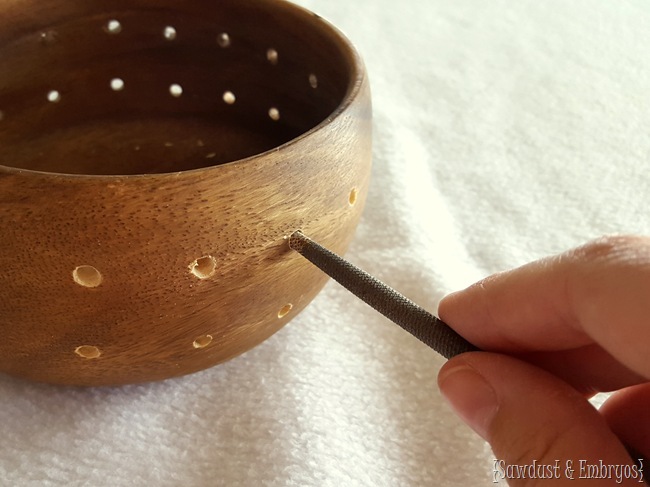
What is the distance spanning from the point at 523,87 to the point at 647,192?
0.60 feet

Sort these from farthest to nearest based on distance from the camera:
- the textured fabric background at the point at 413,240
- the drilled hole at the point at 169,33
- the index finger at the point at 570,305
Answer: the drilled hole at the point at 169,33, the textured fabric background at the point at 413,240, the index finger at the point at 570,305

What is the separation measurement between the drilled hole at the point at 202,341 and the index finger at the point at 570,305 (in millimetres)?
99

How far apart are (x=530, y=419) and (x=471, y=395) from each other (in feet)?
0.08

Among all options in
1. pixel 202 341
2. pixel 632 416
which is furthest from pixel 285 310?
pixel 632 416

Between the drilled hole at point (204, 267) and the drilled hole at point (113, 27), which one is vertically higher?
the drilled hole at point (204, 267)

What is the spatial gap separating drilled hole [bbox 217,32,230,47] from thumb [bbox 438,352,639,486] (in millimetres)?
257

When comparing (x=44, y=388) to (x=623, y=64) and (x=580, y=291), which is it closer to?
(x=580, y=291)

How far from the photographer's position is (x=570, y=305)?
26cm

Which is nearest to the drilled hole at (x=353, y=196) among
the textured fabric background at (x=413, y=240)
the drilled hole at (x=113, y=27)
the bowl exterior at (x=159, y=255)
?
the bowl exterior at (x=159, y=255)

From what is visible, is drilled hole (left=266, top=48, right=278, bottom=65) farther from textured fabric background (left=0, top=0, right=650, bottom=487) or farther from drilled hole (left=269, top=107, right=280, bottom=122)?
textured fabric background (left=0, top=0, right=650, bottom=487)

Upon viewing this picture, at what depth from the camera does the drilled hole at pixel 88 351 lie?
297 mm

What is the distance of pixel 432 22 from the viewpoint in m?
0.80

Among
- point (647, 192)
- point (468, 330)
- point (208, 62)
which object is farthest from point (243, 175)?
point (647, 192)

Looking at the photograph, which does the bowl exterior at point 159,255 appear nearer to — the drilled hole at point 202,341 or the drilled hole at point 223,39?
the drilled hole at point 202,341
